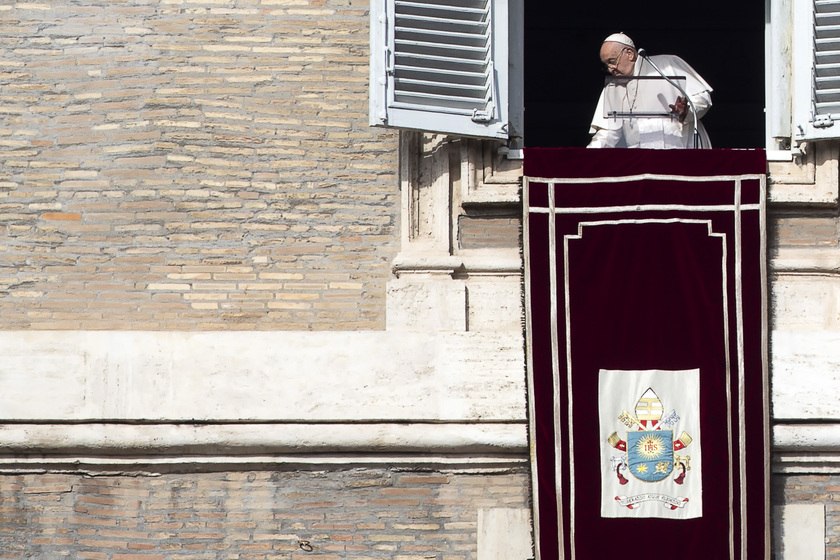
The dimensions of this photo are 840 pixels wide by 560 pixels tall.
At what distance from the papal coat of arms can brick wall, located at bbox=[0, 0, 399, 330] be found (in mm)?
1254

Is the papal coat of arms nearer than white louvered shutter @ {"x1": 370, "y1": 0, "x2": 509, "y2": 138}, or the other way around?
the papal coat of arms

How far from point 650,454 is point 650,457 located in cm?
1

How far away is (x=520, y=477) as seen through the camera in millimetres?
7688

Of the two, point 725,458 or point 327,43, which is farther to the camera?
point 327,43

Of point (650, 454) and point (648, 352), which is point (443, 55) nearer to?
point (648, 352)

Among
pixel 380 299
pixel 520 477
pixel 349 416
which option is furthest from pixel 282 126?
pixel 520 477

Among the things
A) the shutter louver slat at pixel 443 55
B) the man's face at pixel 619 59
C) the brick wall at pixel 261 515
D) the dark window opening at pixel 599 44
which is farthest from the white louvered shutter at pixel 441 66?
the dark window opening at pixel 599 44

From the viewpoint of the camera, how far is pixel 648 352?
25.1ft

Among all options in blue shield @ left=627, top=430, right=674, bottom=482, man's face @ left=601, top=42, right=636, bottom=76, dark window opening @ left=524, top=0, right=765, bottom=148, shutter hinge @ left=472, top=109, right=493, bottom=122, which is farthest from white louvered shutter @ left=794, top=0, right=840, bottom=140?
dark window opening @ left=524, top=0, right=765, bottom=148

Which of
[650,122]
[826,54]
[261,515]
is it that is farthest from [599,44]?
[261,515]

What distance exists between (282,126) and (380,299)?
0.94m

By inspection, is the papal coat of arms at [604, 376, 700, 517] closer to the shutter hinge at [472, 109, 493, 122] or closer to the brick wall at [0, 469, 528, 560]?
the brick wall at [0, 469, 528, 560]

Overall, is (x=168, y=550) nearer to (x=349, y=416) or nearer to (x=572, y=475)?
(x=349, y=416)

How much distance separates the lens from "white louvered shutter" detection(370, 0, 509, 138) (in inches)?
305
